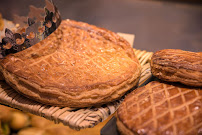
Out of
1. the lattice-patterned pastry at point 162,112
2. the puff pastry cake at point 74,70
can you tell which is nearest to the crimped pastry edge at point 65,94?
the puff pastry cake at point 74,70

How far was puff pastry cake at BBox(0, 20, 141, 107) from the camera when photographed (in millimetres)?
1228

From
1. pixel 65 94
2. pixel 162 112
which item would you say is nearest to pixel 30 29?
pixel 65 94

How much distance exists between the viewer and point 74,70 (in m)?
1.38

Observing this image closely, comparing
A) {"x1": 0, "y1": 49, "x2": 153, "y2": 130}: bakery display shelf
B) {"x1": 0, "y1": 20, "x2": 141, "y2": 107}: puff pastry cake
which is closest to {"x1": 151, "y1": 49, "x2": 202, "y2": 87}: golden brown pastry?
{"x1": 0, "y1": 20, "x2": 141, "y2": 107}: puff pastry cake

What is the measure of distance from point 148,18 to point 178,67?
1744mm

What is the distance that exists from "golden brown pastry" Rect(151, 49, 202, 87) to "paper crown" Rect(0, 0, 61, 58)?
0.84m

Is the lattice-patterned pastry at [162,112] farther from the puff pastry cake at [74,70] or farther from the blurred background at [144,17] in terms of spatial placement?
the blurred background at [144,17]

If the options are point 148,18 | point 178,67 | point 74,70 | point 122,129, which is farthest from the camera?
point 148,18

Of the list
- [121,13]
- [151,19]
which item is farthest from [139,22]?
[121,13]

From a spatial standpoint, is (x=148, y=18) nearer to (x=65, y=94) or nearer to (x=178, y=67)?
(x=178, y=67)

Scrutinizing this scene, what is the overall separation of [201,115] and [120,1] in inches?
94.6

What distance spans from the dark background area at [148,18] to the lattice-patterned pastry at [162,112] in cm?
106

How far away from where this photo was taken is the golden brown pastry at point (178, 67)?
1.16m

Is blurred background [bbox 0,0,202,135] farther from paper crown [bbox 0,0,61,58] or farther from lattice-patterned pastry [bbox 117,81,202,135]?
lattice-patterned pastry [bbox 117,81,202,135]
